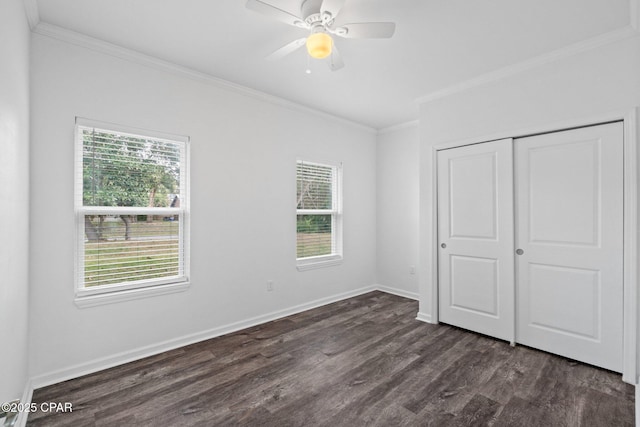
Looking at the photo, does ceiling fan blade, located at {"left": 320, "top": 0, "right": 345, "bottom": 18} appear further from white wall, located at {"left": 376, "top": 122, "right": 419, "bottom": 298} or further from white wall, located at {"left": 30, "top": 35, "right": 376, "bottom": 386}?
white wall, located at {"left": 376, "top": 122, "right": 419, "bottom": 298}

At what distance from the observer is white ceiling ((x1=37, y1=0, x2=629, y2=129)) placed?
2.10m

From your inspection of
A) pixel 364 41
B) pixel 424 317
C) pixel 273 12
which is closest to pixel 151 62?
pixel 273 12

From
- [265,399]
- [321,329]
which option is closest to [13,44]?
[265,399]

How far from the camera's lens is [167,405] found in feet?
6.79

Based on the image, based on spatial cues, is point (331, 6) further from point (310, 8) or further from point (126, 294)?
point (126, 294)

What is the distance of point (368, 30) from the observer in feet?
6.71

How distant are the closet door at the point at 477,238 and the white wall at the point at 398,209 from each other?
1031 mm

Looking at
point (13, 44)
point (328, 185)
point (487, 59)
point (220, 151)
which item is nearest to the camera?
point (13, 44)

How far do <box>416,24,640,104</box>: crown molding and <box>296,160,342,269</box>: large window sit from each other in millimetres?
1698

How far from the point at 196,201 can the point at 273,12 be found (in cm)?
190

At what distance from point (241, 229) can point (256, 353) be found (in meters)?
1.31

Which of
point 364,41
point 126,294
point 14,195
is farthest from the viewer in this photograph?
point 126,294

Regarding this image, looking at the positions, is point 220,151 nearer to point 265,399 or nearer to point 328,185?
point 328,185

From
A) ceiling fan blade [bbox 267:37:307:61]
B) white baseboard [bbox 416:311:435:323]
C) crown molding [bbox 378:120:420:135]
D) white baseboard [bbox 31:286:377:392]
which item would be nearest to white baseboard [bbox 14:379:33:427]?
white baseboard [bbox 31:286:377:392]
